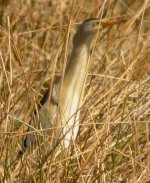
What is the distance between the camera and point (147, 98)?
3.73m

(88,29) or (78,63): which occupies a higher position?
(88,29)

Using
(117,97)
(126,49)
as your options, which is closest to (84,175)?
(117,97)

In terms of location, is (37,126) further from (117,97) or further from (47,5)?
(47,5)

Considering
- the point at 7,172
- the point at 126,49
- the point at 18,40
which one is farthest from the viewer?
the point at 126,49

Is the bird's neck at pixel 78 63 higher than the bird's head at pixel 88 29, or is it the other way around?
the bird's head at pixel 88 29

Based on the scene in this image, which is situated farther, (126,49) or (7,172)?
(126,49)

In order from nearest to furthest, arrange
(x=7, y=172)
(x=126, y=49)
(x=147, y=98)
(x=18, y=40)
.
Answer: (x=7, y=172), (x=147, y=98), (x=18, y=40), (x=126, y=49)

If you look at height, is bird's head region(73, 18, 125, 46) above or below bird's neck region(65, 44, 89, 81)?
above

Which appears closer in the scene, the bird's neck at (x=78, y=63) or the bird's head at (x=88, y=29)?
the bird's head at (x=88, y=29)

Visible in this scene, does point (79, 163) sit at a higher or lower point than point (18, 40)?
lower

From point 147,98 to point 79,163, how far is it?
0.78 metres

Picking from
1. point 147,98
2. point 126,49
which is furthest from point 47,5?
point 147,98

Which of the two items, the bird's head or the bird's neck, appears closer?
the bird's head

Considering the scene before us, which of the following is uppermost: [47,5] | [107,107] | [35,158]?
[47,5]
